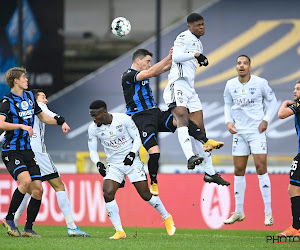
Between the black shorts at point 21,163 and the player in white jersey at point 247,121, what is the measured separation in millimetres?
2919

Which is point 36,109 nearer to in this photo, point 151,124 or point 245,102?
point 151,124

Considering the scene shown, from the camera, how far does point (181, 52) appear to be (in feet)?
31.1

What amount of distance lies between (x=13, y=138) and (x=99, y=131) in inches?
44.4

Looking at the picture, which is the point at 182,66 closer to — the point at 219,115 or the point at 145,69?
the point at 145,69

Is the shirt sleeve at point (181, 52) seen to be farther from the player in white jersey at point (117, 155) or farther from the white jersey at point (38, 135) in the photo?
the white jersey at point (38, 135)

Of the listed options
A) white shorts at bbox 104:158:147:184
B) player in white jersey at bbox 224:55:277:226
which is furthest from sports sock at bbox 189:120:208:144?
player in white jersey at bbox 224:55:277:226

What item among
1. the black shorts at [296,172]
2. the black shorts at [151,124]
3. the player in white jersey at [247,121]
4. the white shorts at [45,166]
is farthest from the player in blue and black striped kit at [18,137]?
the black shorts at [296,172]

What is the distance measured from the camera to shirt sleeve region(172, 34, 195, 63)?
938 centimetres

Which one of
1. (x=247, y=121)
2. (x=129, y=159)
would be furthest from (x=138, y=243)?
(x=247, y=121)

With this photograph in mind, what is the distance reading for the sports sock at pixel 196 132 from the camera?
9.68 metres

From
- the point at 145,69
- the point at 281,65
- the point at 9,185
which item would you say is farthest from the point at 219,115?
the point at 145,69

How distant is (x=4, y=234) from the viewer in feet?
35.2

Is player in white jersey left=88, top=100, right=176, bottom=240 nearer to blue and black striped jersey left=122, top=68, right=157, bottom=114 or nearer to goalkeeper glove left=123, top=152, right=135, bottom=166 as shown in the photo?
goalkeeper glove left=123, top=152, right=135, bottom=166

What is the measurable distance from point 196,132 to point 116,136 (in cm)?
107
